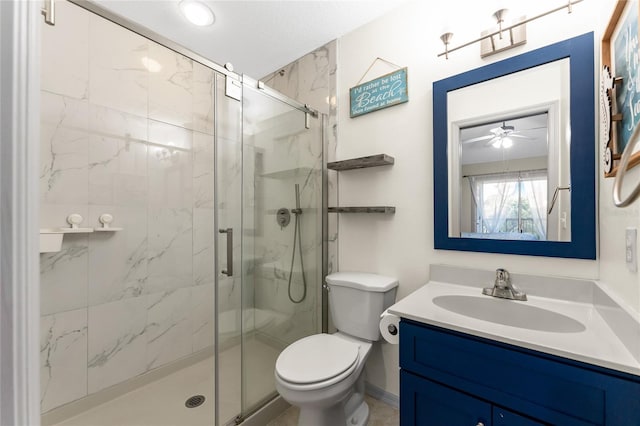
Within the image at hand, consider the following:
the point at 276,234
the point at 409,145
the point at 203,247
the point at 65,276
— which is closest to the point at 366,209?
the point at 409,145

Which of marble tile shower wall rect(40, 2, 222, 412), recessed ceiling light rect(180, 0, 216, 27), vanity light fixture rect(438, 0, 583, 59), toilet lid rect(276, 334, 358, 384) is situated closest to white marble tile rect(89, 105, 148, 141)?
marble tile shower wall rect(40, 2, 222, 412)

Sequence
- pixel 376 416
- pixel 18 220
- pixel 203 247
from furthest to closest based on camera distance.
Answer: pixel 203 247 < pixel 376 416 < pixel 18 220

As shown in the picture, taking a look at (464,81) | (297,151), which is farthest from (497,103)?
(297,151)

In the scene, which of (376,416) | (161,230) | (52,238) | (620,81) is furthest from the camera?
(161,230)

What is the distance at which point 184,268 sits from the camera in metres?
2.10

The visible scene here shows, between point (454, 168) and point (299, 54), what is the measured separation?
1529 mm

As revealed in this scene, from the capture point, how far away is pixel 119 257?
1.77 metres

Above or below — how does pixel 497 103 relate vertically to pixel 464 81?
below

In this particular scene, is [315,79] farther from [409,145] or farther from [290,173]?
[409,145]

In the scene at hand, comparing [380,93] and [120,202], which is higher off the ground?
[380,93]

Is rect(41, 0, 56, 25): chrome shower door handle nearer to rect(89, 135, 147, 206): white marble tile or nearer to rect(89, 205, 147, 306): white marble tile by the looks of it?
rect(89, 135, 147, 206): white marble tile

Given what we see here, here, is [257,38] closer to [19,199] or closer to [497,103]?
[497,103]

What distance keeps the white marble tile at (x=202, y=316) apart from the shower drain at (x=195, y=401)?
44cm

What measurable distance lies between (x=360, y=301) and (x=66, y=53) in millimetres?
2218
